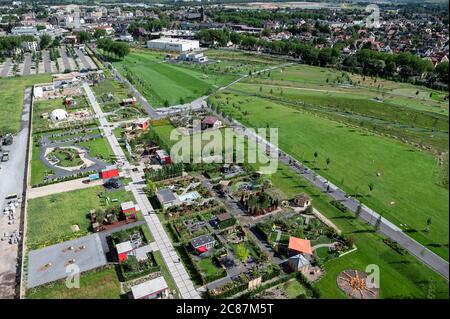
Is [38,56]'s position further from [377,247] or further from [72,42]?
[377,247]

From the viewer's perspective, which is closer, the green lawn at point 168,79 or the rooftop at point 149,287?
the rooftop at point 149,287

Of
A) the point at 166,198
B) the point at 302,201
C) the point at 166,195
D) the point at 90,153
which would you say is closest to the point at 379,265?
the point at 302,201

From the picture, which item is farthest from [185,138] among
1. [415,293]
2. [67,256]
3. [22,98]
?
[22,98]

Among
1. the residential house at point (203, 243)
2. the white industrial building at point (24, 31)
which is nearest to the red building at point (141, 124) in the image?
the residential house at point (203, 243)

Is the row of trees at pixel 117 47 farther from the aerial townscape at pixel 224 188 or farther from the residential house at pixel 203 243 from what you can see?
the residential house at pixel 203 243

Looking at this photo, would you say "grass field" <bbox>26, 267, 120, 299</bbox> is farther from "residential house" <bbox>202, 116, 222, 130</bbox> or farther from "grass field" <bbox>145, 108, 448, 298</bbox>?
"residential house" <bbox>202, 116, 222, 130</bbox>
